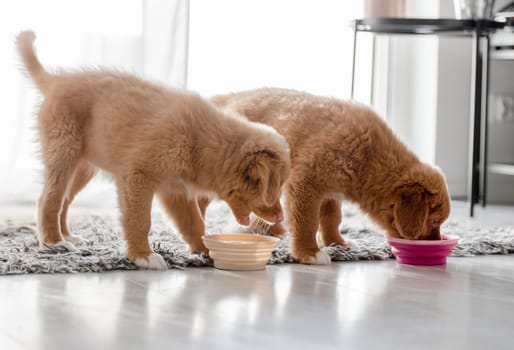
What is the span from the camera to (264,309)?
2.47m

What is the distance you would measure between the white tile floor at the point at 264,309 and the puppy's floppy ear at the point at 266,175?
0.29 m

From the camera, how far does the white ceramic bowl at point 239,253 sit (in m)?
3.08

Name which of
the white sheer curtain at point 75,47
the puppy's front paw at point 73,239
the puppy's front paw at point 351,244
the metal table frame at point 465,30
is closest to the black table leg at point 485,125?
the metal table frame at point 465,30

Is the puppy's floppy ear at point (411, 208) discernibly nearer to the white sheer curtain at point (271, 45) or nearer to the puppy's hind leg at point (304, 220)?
the puppy's hind leg at point (304, 220)

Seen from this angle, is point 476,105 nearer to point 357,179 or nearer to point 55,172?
point 357,179

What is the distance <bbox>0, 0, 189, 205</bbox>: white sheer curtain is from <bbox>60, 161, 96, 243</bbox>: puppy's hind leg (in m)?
0.89

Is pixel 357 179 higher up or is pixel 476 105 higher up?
pixel 476 105

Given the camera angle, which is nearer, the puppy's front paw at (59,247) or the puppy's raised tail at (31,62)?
the puppy's front paw at (59,247)

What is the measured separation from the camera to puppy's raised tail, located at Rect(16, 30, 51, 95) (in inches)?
133

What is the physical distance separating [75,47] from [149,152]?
5.76 ft

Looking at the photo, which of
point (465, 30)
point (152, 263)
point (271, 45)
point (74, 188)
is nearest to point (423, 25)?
point (465, 30)

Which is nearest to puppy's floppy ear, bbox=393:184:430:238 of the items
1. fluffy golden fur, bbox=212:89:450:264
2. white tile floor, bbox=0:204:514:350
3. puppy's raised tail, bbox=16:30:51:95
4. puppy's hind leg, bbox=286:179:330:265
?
fluffy golden fur, bbox=212:89:450:264

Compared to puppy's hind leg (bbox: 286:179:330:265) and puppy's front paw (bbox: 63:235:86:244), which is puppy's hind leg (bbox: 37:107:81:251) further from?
puppy's hind leg (bbox: 286:179:330:265)

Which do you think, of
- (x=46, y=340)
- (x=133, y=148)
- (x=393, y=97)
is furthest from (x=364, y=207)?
(x=393, y=97)
